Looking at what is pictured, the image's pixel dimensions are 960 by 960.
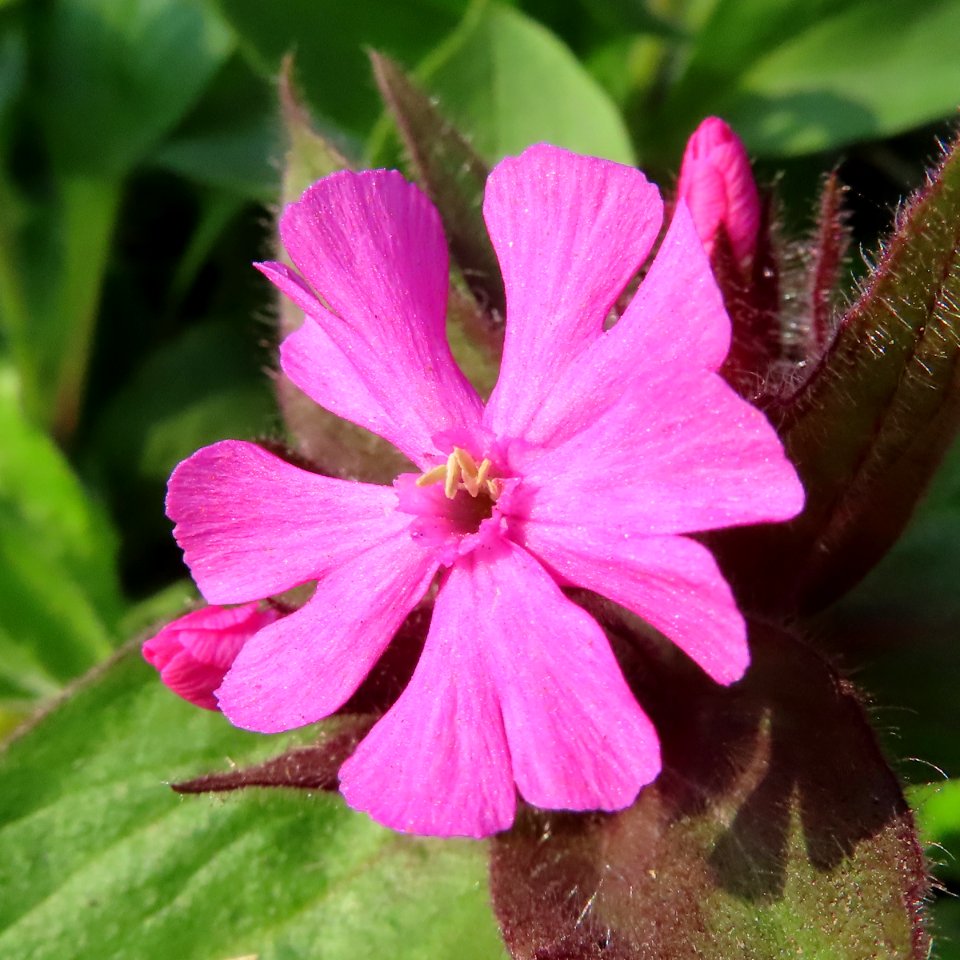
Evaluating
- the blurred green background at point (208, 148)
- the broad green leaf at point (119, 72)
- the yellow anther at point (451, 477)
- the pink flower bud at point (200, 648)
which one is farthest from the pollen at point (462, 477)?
the broad green leaf at point (119, 72)

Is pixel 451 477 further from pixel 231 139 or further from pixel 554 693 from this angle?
pixel 231 139

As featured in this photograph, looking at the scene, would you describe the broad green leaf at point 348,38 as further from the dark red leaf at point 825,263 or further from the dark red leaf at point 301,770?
the dark red leaf at point 301,770

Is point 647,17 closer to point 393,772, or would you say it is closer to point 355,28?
point 355,28

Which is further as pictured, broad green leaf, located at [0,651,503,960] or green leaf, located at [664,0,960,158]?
green leaf, located at [664,0,960,158]

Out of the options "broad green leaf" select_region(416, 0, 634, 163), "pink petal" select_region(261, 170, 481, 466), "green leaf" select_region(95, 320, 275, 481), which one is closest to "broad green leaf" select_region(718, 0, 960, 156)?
"broad green leaf" select_region(416, 0, 634, 163)

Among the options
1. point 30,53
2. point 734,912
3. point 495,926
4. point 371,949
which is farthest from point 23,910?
point 30,53

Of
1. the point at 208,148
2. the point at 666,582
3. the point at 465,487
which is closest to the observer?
the point at 666,582

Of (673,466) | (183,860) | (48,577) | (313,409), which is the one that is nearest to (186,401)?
(48,577)

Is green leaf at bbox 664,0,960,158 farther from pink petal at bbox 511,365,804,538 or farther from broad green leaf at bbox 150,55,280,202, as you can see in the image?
pink petal at bbox 511,365,804,538
